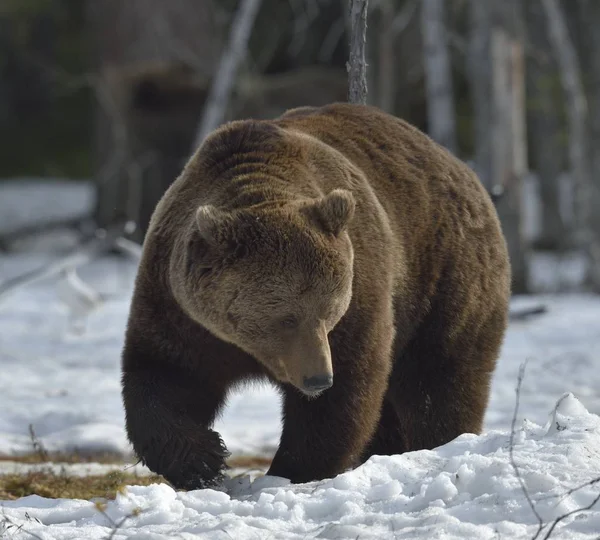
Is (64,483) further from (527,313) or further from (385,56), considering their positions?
(385,56)

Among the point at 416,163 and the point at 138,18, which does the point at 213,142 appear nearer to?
the point at 416,163

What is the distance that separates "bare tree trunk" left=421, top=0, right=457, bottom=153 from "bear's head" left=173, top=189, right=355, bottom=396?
8.42 metres

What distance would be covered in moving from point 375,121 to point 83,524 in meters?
2.59

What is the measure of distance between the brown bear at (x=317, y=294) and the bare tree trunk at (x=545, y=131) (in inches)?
493

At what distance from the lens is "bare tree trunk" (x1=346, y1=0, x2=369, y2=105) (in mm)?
6645

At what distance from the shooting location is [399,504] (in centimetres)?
355

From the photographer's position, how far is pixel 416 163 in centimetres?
532

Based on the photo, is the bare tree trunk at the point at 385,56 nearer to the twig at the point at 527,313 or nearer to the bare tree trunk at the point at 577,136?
the bare tree trunk at the point at 577,136

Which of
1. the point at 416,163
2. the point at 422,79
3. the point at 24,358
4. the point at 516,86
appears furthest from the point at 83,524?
the point at 422,79

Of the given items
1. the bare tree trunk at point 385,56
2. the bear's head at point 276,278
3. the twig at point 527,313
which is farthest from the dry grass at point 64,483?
the bare tree trunk at point 385,56

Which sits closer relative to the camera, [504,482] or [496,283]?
[504,482]

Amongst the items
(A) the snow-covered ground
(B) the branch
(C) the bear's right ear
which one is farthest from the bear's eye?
(B) the branch

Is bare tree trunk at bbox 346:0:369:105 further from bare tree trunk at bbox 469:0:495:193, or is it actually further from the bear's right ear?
bare tree trunk at bbox 469:0:495:193

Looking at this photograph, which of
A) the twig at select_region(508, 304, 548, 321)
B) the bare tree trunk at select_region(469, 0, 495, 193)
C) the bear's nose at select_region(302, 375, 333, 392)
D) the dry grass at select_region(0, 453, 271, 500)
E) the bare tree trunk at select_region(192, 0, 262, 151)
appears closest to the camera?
the bear's nose at select_region(302, 375, 333, 392)
